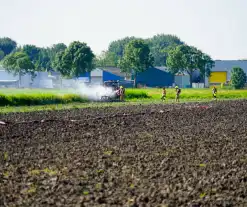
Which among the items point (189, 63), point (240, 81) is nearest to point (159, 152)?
point (240, 81)

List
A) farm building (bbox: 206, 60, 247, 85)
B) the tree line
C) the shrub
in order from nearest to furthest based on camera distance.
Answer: the shrub < the tree line < farm building (bbox: 206, 60, 247, 85)

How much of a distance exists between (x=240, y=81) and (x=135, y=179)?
67.5m

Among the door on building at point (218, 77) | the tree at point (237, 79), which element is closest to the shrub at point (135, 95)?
the tree at point (237, 79)

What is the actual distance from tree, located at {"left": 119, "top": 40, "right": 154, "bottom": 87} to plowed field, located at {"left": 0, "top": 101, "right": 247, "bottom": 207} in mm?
69076

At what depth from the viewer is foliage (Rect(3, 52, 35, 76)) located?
104 m

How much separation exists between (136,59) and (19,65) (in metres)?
26.5

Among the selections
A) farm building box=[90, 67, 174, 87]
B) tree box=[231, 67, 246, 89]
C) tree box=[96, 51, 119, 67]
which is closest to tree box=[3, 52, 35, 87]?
farm building box=[90, 67, 174, 87]

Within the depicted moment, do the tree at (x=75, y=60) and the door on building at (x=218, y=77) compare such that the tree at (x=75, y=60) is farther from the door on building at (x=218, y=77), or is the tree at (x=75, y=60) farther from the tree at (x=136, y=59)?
the door on building at (x=218, y=77)

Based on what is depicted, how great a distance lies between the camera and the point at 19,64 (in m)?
105

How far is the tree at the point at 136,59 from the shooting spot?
91938 mm

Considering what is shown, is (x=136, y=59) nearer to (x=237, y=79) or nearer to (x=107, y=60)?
(x=237, y=79)

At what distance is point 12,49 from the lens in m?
173

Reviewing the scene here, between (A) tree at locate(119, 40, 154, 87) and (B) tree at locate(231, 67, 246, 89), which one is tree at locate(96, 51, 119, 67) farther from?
(B) tree at locate(231, 67, 246, 89)

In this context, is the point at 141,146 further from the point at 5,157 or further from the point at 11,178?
the point at 11,178
